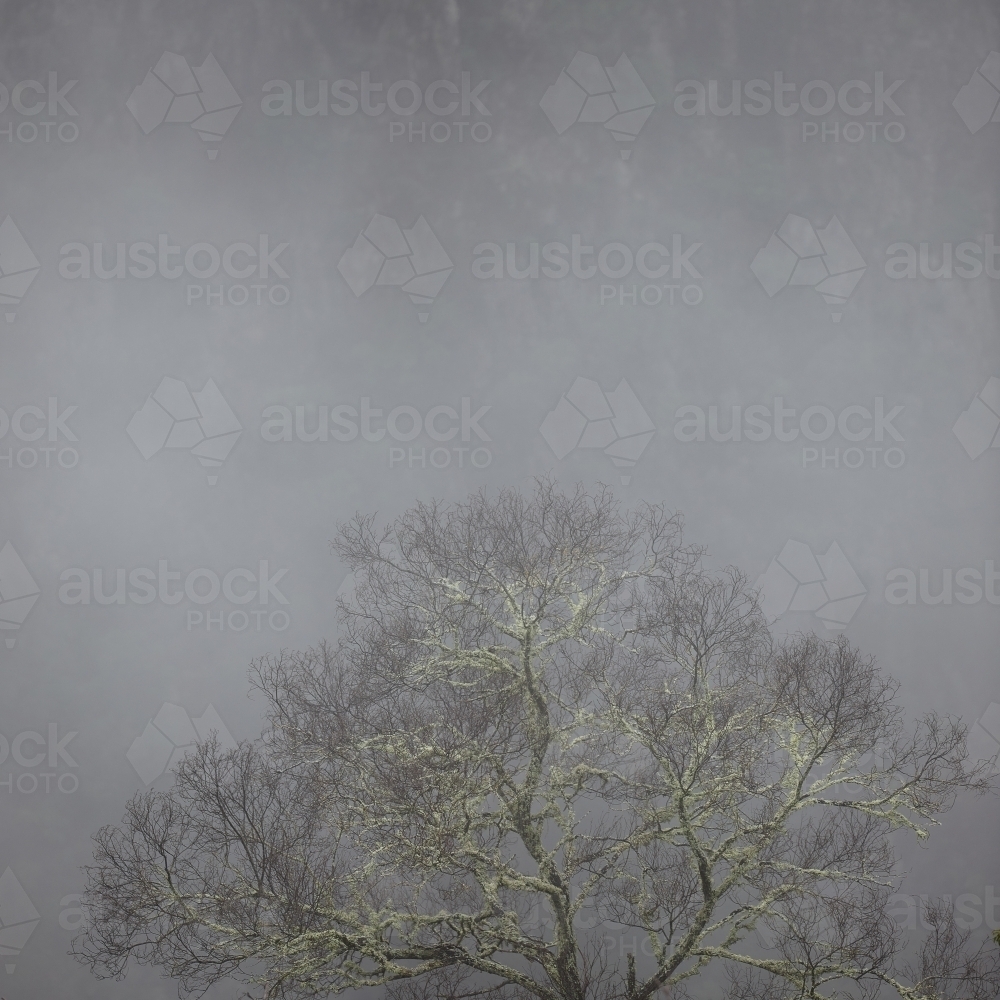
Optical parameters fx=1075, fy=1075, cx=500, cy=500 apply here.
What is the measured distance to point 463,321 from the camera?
1131cm

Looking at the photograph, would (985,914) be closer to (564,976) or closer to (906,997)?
(906,997)

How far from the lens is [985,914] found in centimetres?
1069

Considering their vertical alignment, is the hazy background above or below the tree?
above

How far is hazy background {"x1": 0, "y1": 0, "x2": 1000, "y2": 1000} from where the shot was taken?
35.8 ft

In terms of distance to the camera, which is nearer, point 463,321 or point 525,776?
point 525,776

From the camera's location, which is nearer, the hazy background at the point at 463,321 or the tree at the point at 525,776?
the tree at the point at 525,776

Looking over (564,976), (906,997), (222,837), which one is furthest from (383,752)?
(906,997)

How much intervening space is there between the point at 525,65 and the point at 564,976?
8.87m

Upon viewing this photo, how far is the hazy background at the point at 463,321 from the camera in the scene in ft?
35.8

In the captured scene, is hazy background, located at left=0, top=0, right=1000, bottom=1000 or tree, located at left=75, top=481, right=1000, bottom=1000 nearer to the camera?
tree, located at left=75, top=481, right=1000, bottom=1000

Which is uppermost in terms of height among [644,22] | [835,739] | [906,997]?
[644,22]

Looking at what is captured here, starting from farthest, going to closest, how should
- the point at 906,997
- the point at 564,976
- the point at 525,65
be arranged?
the point at 525,65 → the point at 564,976 → the point at 906,997

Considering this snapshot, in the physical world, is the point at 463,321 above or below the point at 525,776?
above

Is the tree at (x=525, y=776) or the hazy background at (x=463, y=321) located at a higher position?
the hazy background at (x=463, y=321)
